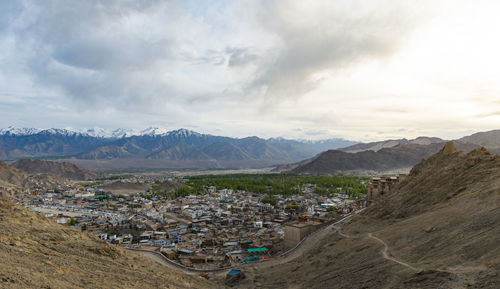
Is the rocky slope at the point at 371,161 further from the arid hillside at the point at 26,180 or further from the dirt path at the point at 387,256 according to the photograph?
→ the dirt path at the point at 387,256

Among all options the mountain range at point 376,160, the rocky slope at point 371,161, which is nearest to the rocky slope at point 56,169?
the rocky slope at point 371,161

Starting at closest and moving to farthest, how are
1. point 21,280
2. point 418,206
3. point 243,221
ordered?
point 21,280, point 418,206, point 243,221

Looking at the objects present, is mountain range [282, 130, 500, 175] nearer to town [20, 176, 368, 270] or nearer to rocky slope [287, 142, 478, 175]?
rocky slope [287, 142, 478, 175]

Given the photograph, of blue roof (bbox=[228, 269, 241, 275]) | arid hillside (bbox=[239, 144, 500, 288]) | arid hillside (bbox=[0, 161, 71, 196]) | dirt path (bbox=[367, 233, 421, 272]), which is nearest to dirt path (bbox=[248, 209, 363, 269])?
arid hillside (bbox=[239, 144, 500, 288])

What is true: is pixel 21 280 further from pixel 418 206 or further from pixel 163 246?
pixel 418 206

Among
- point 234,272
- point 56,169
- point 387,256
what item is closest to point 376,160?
point 234,272

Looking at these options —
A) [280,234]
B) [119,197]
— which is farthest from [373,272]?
[119,197]
